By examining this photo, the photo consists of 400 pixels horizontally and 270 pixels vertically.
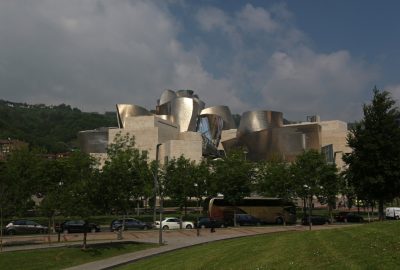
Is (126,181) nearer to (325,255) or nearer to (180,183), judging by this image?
(325,255)

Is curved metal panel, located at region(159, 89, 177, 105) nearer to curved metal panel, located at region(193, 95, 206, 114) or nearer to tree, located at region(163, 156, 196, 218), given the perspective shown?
curved metal panel, located at region(193, 95, 206, 114)

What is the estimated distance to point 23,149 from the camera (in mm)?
46688

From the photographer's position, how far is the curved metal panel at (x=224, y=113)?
15335cm

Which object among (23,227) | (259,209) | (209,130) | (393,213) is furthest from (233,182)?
(209,130)

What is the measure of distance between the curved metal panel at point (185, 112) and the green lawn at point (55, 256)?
114 m

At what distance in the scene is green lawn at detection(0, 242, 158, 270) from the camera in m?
23.8

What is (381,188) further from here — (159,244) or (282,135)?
(282,135)

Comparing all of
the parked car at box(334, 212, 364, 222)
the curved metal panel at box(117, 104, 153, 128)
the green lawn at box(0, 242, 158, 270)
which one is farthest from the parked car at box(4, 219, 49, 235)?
the curved metal panel at box(117, 104, 153, 128)

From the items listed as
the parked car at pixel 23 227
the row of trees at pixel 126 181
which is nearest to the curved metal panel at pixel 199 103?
the row of trees at pixel 126 181

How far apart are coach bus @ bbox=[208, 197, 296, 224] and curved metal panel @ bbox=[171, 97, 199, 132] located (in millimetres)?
87067

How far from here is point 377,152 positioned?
116 ft

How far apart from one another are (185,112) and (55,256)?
119 metres

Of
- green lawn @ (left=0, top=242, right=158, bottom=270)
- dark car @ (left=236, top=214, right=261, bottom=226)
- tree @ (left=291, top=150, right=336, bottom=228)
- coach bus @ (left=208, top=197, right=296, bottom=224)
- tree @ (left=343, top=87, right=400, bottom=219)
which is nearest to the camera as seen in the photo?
green lawn @ (left=0, top=242, right=158, bottom=270)

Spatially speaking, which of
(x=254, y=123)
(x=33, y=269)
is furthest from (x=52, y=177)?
(x=254, y=123)
